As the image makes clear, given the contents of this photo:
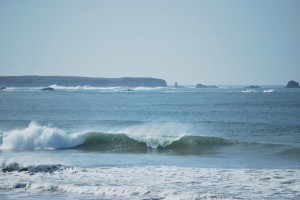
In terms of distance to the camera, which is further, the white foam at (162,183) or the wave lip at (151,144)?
the wave lip at (151,144)

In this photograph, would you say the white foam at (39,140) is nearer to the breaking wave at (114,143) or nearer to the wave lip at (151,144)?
the breaking wave at (114,143)

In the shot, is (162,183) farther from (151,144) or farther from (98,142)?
(98,142)

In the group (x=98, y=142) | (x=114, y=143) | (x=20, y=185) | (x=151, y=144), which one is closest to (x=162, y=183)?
(x=20, y=185)

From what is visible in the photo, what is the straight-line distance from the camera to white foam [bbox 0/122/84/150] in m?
26.8

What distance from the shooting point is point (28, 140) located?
27.0 meters

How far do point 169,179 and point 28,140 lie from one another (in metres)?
14.8

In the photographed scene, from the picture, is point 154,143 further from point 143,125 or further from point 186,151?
point 143,125

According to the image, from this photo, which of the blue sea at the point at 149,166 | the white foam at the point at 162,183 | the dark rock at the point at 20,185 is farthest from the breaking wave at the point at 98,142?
the dark rock at the point at 20,185

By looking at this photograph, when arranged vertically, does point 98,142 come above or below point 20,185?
below

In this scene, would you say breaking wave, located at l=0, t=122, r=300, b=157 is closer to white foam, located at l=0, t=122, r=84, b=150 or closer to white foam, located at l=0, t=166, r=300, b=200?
white foam, located at l=0, t=122, r=84, b=150

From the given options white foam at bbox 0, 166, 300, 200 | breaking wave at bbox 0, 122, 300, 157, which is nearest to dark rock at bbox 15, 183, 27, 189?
white foam at bbox 0, 166, 300, 200

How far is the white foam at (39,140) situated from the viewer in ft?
87.8

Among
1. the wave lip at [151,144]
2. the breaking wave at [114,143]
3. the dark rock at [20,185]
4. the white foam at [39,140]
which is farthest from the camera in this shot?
the white foam at [39,140]

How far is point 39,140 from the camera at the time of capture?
1073 inches
